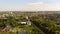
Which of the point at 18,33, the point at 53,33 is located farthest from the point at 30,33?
the point at 53,33

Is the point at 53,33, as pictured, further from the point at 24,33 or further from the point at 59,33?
the point at 24,33

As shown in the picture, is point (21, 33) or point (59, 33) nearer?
point (59, 33)

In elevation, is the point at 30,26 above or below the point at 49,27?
below

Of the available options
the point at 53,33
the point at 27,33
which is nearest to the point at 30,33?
the point at 27,33

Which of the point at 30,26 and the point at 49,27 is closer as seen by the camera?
the point at 49,27

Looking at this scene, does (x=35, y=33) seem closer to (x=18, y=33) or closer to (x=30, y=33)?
(x=30, y=33)

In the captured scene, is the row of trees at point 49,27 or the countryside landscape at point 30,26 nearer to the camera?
the row of trees at point 49,27

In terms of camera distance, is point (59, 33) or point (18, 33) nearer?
point (59, 33)

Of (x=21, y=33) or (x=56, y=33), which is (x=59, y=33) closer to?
(x=56, y=33)

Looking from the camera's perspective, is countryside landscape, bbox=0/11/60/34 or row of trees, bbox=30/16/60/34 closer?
row of trees, bbox=30/16/60/34

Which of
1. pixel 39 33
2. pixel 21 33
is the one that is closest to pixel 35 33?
pixel 39 33
